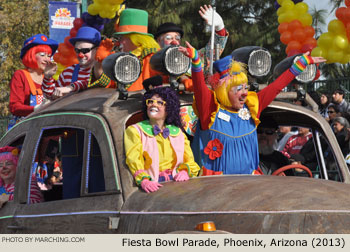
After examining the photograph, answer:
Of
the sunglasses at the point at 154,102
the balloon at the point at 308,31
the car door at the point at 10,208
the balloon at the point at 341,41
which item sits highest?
the balloon at the point at 308,31

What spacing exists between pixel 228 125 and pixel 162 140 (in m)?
0.60

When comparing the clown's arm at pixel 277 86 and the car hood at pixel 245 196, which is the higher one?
the clown's arm at pixel 277 86

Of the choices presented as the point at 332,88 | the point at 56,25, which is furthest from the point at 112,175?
the point at 56,25

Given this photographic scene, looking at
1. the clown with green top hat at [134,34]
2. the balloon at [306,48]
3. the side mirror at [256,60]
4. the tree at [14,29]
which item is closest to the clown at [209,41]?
the clown with green top hat at [134,34]

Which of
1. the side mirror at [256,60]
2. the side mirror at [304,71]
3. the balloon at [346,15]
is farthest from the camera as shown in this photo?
the balloon at [346,15]

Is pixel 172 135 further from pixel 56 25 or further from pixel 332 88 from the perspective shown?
pixel 56 25

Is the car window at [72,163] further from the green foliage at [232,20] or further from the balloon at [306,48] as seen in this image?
the green foliage at [232,20]

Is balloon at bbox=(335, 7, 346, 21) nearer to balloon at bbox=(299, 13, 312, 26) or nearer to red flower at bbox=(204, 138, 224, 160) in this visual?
balloon at bbox=(299, 13, 312, 26)

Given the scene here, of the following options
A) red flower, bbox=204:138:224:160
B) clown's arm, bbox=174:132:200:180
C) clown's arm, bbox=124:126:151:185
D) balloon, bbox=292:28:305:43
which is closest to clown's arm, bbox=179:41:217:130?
red flower, bbox=204:138:224:160

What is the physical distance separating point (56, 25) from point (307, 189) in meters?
11.5

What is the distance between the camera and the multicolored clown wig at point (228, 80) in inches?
213

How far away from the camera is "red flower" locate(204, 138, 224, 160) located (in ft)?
17.6

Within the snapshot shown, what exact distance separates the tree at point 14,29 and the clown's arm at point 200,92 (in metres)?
18.4

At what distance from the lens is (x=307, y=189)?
4.18m
